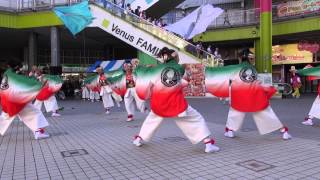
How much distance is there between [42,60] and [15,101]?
104ft

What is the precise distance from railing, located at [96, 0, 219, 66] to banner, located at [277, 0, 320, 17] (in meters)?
8.61

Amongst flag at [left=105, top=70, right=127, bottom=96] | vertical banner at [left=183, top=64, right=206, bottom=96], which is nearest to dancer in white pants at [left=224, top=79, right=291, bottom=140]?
flag at [left=105, top=70, right=127, bottom=96]

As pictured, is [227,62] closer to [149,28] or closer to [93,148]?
[93,148]

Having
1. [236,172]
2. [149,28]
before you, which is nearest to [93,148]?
[236,172]

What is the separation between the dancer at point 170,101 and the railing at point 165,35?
597 inches

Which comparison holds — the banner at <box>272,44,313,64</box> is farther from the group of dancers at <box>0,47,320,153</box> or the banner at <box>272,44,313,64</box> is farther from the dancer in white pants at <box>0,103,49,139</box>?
the dancer in white pants at <box>0,103,49,139</box>

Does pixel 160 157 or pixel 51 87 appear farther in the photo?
pixel 51 87

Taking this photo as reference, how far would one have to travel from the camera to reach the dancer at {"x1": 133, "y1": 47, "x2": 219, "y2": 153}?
673 centimetres

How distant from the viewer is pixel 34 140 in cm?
874

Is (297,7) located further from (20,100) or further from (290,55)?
(20,100)

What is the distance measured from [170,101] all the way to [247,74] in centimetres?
200

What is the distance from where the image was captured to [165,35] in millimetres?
22250

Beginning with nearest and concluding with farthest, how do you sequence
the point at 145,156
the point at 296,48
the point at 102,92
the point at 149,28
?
the point at 145,156, the point at 102,92, the point at 149,28, the point at 296,48

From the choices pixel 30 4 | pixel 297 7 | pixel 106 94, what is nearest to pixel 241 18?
pixel 297 7
